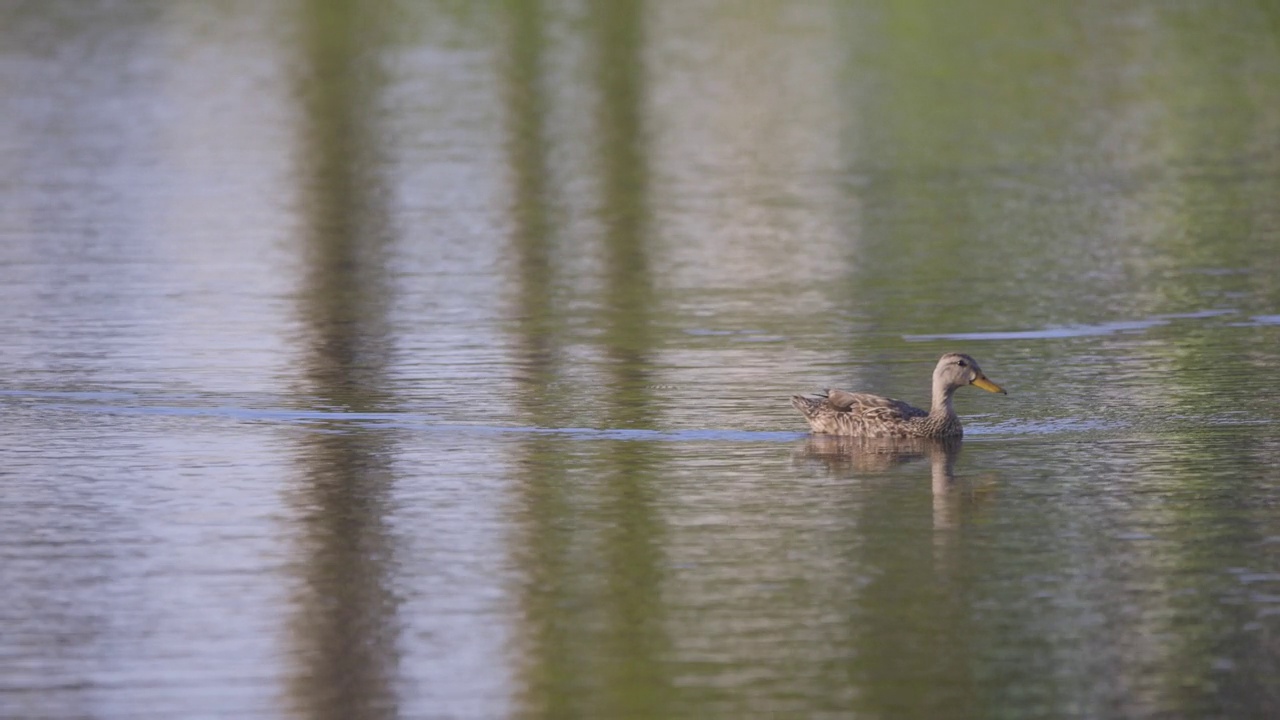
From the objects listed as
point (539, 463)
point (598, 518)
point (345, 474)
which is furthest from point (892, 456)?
point (345, 474)

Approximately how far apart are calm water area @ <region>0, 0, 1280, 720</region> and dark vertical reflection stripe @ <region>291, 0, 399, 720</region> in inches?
1.9

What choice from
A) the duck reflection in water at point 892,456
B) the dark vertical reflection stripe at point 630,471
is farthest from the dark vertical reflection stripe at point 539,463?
the duck reflection in water at point 892,456

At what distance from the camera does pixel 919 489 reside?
16.8 meters

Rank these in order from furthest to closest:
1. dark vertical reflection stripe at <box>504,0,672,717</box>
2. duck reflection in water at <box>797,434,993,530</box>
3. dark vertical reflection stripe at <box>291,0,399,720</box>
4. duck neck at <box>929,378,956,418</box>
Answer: duck neck at <box>929,378,956,418</box> → duck reflection in water at <box>797,434,993,530</box> → dark vertical reflection stripe at <box>291,0,399,720</box> → dark vertical reflection stripe at <box>504,0,672,717</box>

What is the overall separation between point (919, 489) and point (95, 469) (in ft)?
18.1

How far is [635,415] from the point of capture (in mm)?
19469

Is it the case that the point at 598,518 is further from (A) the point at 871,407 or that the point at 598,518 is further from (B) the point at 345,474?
(A) the point at 871,407

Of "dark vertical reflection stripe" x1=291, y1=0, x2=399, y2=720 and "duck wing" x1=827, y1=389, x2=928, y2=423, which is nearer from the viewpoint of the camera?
"dark vertical reflection stripe" x1=291, y1=0, x2=399, y2=720

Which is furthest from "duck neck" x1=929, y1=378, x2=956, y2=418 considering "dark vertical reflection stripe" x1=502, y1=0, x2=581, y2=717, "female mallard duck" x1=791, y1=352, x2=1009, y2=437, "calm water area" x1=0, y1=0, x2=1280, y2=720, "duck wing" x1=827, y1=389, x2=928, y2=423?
"dark vertical reflection stripe" x1=502, y1=0, x2=581, y2=717

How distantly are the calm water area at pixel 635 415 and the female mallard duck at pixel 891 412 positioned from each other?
0.79ft

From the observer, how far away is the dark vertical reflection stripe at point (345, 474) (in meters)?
12.6

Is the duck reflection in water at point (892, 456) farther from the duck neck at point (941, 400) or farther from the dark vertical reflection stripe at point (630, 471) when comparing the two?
the dark vertical reflection stripe at point (630, 471)

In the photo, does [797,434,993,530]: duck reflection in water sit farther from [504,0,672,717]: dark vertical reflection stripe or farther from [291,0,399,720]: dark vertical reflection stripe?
[291,0,399,720]: dark vertical reflection stripe

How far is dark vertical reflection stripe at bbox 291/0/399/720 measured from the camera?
41.2 ft
